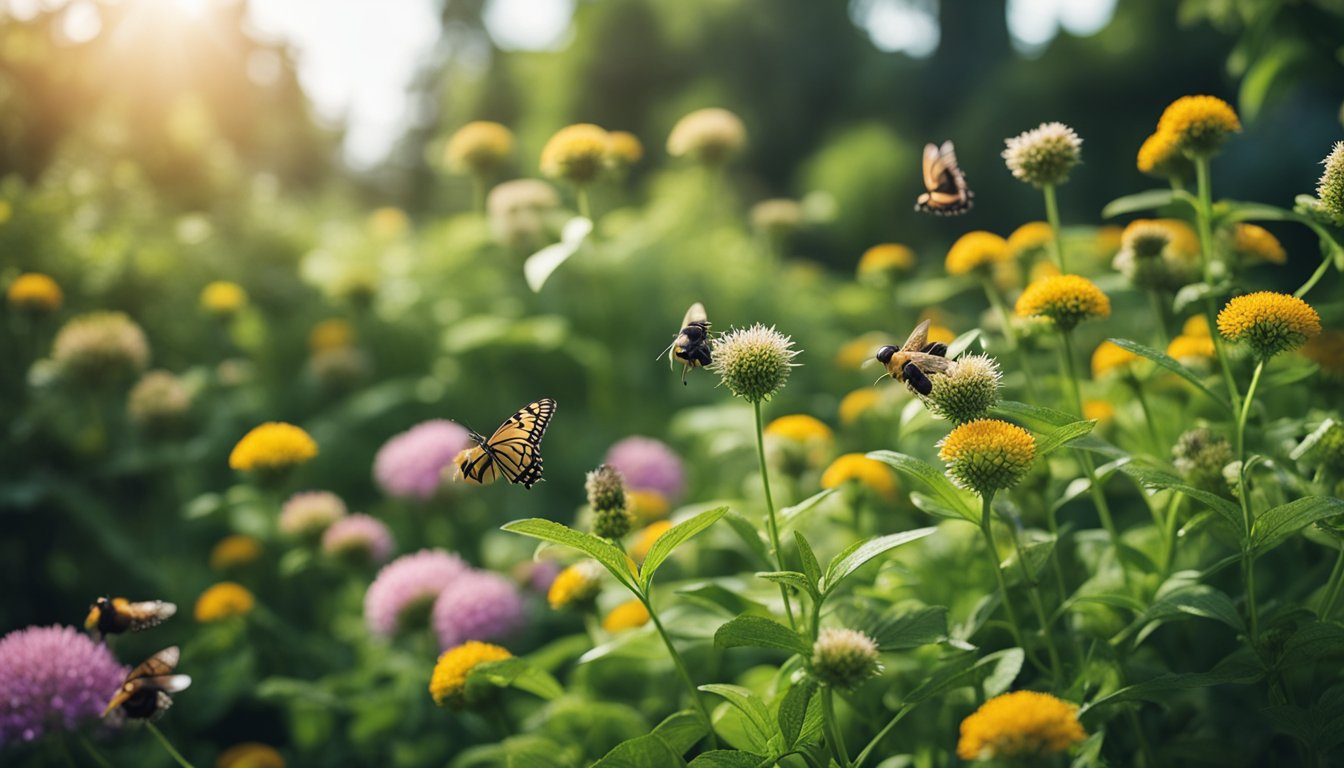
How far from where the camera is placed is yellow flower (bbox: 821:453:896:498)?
1.81 metres

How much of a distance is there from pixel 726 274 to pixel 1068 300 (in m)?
2.14

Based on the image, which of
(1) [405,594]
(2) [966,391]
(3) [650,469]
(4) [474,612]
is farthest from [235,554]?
Result: (2) [966,391]

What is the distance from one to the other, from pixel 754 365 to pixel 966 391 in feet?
0.96

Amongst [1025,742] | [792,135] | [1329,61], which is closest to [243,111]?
[792,135]

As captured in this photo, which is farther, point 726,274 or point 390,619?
point 726,274

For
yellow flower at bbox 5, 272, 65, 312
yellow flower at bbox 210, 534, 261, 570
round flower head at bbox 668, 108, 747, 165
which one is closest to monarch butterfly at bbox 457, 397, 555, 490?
yellow flower at bbox 210, 534, 261, 570

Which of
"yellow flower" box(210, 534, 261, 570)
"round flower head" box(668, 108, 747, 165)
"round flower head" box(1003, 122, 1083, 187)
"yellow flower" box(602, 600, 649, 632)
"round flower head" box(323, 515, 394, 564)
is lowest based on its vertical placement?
"yellow flower" box(602, 600, 649, 632)

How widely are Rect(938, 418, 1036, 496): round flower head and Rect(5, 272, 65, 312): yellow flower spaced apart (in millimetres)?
2624

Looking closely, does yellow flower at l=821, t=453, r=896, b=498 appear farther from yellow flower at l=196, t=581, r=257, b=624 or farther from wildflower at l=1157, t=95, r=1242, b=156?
yellow flower at l=196, t=581, r=257, b=624

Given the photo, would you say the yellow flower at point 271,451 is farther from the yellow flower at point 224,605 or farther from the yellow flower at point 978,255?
the yellow flower at point 978,255

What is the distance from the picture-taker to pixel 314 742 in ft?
7.17

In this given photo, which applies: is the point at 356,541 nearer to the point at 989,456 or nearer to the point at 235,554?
the point at 235,554

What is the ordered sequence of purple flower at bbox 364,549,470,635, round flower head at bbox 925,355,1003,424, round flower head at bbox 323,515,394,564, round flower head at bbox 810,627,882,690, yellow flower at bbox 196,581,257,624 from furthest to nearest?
round flower head at bbox 323,515,394,564 < yellow flower at bbox 196,581,257,624 < purple flower at bbox 364,549,470,635 < round flower head at bbox 925,355,1003,424 < round flower head at bbox 810,627,882,690

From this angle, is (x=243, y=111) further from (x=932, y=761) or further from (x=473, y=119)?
(x=932, y=761)
